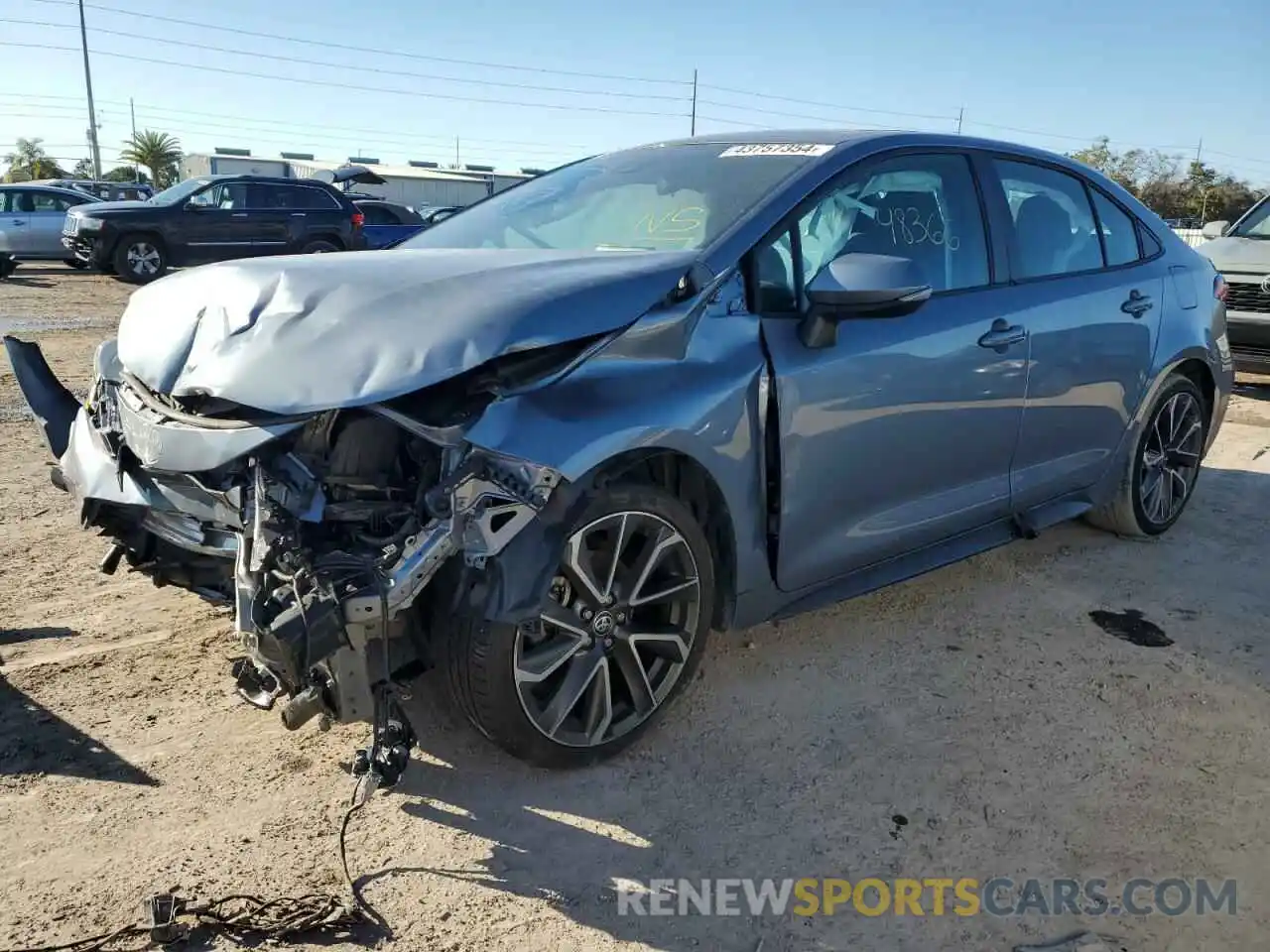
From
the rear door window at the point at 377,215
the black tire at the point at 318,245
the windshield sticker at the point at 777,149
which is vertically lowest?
the black tire at the point at 318,245

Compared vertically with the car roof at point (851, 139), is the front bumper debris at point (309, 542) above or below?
below

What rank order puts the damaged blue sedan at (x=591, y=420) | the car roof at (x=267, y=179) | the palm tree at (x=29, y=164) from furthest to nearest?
1. the palm tree at (x=29, y=164)
2. the car roof at (x=267, y=179)
3. the damaged blue sedan at (x=591, y=420)

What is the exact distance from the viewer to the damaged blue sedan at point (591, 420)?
257cm

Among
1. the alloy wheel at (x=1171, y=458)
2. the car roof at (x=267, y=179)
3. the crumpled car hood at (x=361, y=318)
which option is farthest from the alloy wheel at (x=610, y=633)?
the car roof at (x=267, y=179)

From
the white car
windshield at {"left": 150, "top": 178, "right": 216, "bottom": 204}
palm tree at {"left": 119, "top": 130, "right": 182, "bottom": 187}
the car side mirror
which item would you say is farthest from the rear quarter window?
palm tree at {"left": 119, "top": 130, "right": 182, "bottom": 187}

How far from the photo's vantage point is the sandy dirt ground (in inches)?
96.3

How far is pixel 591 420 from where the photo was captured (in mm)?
2727

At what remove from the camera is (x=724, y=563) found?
3.22 m

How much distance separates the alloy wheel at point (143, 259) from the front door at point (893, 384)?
15.7 meters

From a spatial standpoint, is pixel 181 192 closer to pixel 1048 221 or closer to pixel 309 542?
pixel 1048 221

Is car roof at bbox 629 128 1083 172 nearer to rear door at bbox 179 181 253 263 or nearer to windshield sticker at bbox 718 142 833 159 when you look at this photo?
windshield sticker at bbox 718 142 833 159

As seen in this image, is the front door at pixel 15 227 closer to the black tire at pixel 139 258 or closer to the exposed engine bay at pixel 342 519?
the black tire at pixel 139 258

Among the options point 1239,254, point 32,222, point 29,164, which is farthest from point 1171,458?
point 29,164

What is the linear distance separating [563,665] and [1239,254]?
892 centimetres
